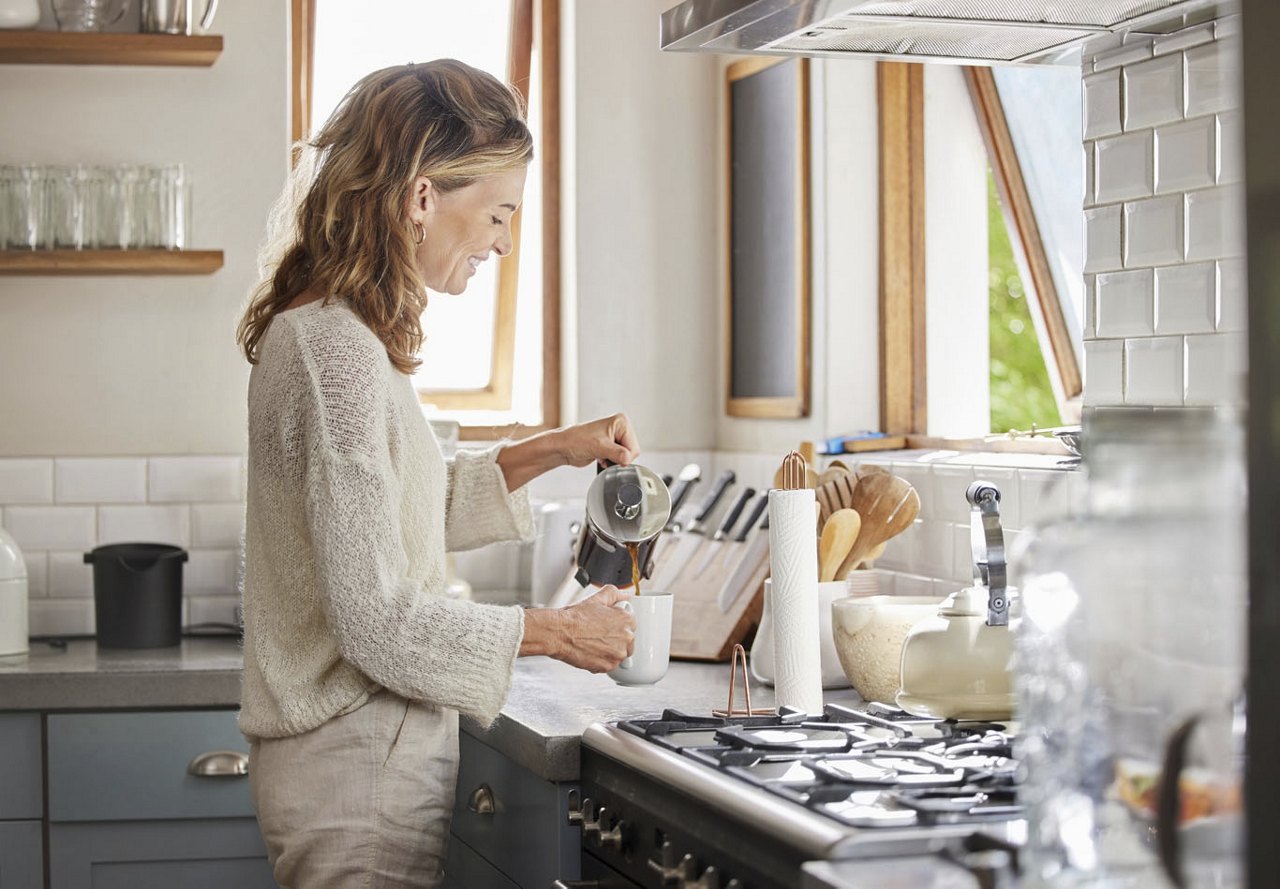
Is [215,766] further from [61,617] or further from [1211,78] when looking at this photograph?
[1211,78]

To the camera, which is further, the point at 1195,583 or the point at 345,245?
the point at 345,245

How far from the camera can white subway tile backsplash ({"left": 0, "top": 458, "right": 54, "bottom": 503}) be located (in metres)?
3.48

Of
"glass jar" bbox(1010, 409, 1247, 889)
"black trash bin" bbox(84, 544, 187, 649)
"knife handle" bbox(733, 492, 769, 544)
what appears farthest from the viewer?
"black trash bin" bbox(84, 544, 187, 649)

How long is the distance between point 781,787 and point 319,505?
2.09 ft

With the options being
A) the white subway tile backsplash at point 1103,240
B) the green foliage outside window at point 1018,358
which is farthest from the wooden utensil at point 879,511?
the green foliage outside window at point 1018,358

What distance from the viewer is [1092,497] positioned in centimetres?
108

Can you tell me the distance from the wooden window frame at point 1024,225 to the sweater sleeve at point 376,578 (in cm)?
167

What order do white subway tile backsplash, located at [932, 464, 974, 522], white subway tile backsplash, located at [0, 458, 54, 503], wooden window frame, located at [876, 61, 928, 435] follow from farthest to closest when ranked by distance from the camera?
white subway tile backsplash, located at [0, 458, 54, 503], wooden window frame, located at [876, 61, 928, 435], white subway tile backsplash, located at [932, 464, 974, 522]

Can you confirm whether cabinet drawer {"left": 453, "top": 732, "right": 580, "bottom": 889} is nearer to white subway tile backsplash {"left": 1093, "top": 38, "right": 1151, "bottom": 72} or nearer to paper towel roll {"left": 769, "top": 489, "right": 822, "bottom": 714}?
paper towel roll {"left": 769, "top": 489, "right": 822, "bottom": 714}

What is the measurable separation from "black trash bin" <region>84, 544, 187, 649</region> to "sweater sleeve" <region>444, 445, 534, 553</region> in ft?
3.25

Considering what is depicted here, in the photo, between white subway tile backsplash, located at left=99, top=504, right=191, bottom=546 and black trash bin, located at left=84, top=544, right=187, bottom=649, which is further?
white subway tile backsplash, located at left=99, top=504, right=191, bottom=546

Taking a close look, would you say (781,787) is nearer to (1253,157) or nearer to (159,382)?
(1253,157)

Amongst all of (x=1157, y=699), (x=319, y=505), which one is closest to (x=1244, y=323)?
(x=1157, y=699)

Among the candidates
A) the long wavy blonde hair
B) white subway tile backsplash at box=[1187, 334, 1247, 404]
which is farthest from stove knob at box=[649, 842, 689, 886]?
white subway tile backsplash at box=[1187, 334, 1247, 404]
